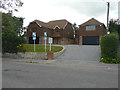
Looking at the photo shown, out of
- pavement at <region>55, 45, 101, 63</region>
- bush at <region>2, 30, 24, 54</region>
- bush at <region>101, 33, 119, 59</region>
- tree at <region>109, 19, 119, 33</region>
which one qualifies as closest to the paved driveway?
pavement at <region>55, 45, 101, 63</region>

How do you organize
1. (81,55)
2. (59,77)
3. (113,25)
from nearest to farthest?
1. (59,77)
2. (81,55)
3. (113,25)

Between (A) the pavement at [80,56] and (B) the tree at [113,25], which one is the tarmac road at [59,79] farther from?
(B) the tree at [113,25]

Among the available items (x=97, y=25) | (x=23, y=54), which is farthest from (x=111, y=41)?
(x=97, y=25)

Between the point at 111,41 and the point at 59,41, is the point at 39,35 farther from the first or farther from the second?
the point at 111,41

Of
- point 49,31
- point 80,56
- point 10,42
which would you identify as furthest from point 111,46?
point 49,31

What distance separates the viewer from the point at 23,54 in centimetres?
1395

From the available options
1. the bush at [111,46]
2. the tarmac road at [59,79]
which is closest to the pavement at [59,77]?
the tarmac road at [59,79]

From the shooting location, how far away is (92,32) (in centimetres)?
2978

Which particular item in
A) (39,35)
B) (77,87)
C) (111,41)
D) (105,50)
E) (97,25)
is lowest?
(77,87)

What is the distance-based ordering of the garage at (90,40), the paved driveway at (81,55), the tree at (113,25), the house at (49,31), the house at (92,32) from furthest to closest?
the house at (49,31) < the garage at (90,40) < the house at (92,32) < the tree at (113,25) < the paved driveway at (81,55)

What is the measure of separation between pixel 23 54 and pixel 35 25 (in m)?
20.7

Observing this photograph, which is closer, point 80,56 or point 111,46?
point 111,46

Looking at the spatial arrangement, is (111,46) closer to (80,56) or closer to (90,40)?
(80,56)

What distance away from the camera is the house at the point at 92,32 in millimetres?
29069
